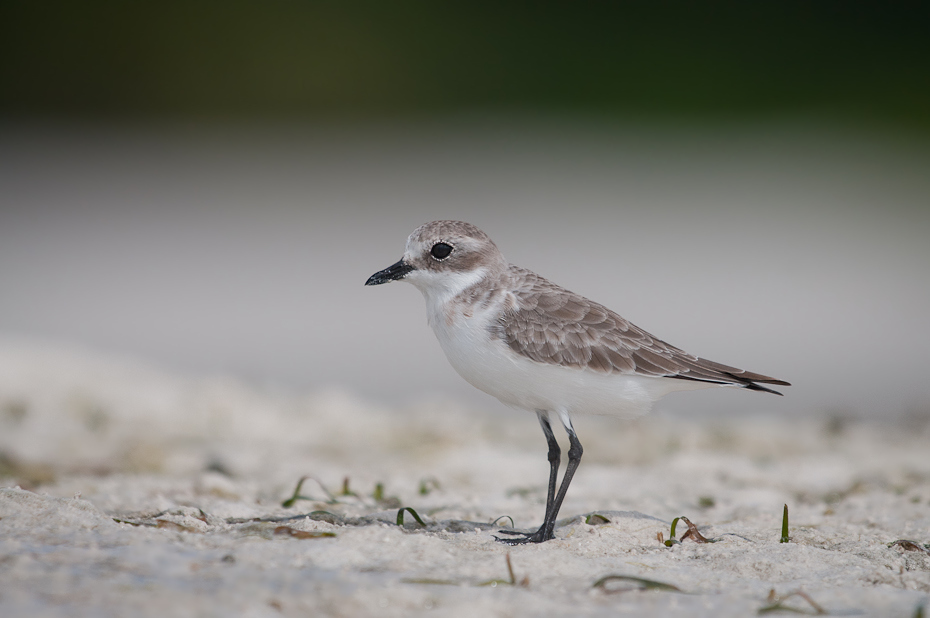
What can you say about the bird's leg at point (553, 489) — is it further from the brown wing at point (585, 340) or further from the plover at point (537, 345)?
the brown wing at point (585, 340)

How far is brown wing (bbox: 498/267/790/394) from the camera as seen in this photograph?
428cm

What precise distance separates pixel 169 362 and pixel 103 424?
2984 millimetres

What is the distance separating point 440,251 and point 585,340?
82cm

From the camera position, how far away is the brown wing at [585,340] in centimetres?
428

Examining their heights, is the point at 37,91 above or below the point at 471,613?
above

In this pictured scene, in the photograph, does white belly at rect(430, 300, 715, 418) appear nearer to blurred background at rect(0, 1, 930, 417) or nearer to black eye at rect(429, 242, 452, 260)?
black eye at rect(429, 242, 452, 260)

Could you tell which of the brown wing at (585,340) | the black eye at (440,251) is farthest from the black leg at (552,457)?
the black eye at (440,251)

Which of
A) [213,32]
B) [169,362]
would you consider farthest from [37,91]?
[169,362]

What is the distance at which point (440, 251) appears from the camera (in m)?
4.57

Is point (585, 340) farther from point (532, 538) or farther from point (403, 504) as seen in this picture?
point (403, 504)

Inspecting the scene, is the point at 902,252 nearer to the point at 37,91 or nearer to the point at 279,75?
the point at 279,75

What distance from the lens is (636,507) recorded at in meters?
5.02

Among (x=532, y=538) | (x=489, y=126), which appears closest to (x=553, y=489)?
(x=532, y=538)

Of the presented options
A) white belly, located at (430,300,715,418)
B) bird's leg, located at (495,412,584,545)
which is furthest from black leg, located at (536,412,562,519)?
white belly, located at (430,300,715,418)
